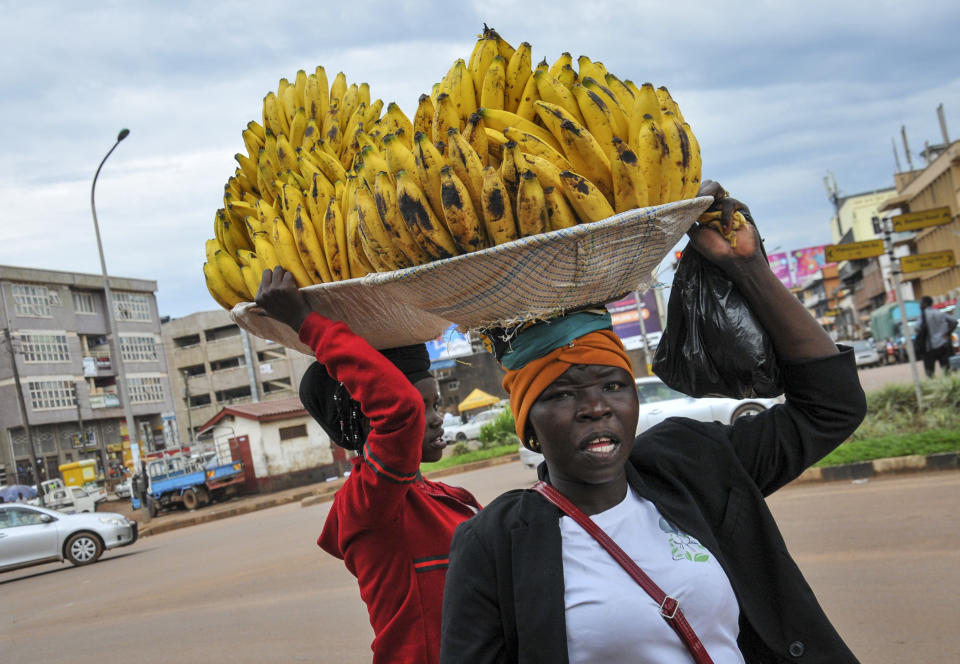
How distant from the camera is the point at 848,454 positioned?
10477mm

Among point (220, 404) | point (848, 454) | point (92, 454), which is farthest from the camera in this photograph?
point (220, 404)

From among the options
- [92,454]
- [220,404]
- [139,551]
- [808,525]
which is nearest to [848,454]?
[808,525]

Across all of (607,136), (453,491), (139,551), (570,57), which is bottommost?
(139,551)

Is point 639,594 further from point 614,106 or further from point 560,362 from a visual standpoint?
point 614,106

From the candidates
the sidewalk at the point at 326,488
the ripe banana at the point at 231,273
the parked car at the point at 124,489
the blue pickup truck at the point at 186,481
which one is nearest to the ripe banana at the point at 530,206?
the ripe banana at the point at 231,273

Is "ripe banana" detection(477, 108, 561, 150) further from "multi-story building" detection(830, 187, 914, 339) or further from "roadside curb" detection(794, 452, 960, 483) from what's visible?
"multi-story building" detection(830, 187, 914, 339)

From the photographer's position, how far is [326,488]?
24812 mm

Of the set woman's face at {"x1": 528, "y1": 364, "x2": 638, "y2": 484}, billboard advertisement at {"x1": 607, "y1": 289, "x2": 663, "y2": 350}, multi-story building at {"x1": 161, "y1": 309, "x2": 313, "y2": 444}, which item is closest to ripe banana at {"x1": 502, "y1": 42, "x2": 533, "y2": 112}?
woman's face at {"x1": 528, "y1": 364, "x2": 638, "y2": 484}

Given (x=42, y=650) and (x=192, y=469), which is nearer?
(x=42, y=650)

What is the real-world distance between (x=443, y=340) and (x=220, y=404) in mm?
68435

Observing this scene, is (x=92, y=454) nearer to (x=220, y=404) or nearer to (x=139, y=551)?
(x=220, y=404)

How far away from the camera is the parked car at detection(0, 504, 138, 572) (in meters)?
15.0

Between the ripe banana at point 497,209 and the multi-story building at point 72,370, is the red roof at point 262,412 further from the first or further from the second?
the ripe banana at point 497,209

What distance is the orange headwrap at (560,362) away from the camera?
6.00 feet
